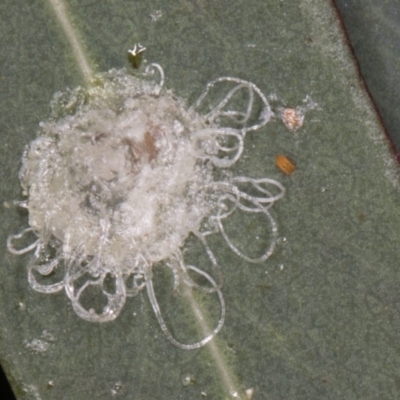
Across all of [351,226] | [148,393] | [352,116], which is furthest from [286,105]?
[148,393]

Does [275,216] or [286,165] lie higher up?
[286,165]

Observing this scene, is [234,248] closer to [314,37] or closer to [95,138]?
[95,138]

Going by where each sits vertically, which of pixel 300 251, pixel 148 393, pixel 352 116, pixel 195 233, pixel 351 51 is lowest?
pixel 148 393

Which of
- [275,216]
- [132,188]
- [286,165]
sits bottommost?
[275,216]

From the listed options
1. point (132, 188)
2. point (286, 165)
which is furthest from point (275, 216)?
point (132, 188)

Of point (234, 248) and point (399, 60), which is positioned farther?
point (399, 60)

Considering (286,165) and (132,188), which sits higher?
(132,188)

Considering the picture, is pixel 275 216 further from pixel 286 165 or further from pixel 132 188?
pixel 132 188

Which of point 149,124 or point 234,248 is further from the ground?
point 149,124
